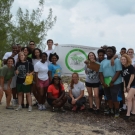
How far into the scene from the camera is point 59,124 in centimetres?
638

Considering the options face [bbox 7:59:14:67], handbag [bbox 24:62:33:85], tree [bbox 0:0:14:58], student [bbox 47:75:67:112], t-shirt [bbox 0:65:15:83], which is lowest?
student [bbox 47:75:67:112]

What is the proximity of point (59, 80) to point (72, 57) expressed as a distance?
1.51m

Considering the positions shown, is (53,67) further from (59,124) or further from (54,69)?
(59,124)

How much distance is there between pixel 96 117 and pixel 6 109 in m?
2.78

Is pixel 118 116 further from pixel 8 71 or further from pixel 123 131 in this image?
pixel 8 71

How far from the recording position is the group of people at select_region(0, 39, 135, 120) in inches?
276

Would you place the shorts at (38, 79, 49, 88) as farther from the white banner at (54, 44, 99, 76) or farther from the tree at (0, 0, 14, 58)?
the tree at (0, 0, 14, 58)

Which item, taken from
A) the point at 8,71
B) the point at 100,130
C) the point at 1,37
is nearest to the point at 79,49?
the point at 8,71

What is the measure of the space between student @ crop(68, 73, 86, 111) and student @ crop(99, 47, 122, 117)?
0.92m

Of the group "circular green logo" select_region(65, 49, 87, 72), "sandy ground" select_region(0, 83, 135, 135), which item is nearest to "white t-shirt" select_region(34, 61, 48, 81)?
"sandy ground" select_region(0, 83, 135, 135)

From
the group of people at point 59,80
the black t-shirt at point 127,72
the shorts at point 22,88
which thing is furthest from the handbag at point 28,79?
Result: the black t-shirt at point 127,72

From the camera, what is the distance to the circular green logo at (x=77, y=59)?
29.7 ft

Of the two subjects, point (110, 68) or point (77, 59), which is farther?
point (77, 59)

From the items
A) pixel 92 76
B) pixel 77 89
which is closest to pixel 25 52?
pixel 77 89
